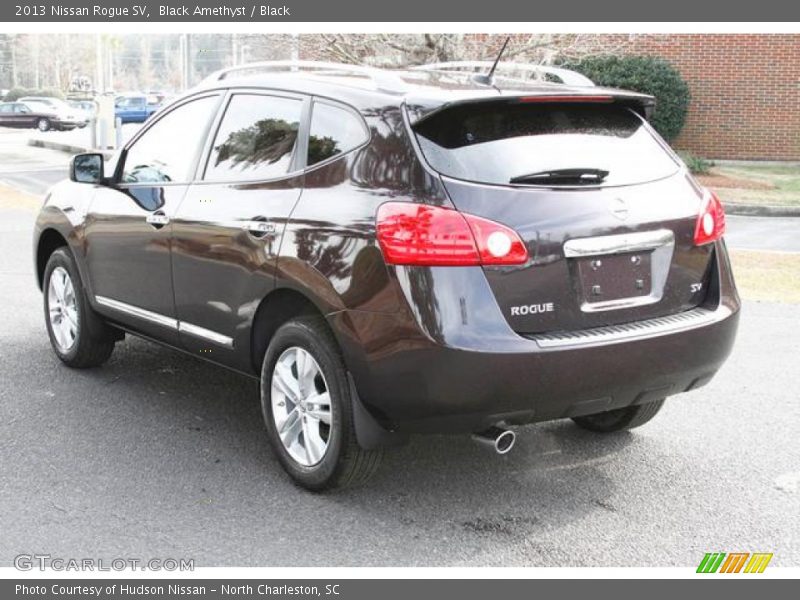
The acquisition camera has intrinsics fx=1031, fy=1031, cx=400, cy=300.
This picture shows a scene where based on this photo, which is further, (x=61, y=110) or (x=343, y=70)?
(x=61, y=110)

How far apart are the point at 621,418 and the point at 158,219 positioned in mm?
2561

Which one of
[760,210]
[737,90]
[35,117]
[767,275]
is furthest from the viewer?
[35,117]

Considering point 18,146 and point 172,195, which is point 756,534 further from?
point 18,146

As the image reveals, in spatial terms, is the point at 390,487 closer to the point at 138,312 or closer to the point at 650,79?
the point at 138,312

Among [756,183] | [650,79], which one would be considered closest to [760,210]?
[756,183]

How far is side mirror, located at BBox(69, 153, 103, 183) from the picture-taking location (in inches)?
235

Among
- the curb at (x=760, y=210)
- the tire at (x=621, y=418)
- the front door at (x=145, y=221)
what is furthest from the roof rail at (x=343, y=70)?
the curb at (x=760, y=210)

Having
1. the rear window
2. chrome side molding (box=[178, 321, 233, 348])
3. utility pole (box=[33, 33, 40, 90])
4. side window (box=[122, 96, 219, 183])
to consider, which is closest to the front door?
side window (box=[122, 96, 219, 183])

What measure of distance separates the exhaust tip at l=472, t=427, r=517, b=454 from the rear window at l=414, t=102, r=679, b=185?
0.99m

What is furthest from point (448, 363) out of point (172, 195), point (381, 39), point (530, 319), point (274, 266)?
point (381, 39)

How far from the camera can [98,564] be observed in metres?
3.77

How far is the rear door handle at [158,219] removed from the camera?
526 centimetres

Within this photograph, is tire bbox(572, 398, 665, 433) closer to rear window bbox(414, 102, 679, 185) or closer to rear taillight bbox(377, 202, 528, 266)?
rear window bbox(414, 102, 679, 185)

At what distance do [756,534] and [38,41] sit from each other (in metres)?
95.3
